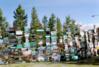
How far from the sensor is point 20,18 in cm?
6219

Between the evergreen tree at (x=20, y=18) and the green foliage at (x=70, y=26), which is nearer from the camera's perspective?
the evergreen tree at (x=20, y=18)

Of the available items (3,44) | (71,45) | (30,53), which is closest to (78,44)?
(71,45)

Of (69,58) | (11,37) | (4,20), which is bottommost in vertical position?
(69,58)

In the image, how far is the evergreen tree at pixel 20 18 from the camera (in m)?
61.3

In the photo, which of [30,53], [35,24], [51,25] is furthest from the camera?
[51,25]

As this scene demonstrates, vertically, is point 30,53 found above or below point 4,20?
below

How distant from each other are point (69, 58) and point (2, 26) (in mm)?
20881

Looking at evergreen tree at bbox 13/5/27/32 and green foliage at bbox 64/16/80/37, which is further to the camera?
green foliage at bbox 64/16/80/37

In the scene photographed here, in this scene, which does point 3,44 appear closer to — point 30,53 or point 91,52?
point 30,53

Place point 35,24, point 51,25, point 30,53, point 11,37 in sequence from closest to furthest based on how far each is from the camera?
point 30,53, point 11,37, point 35,24, point 51,25

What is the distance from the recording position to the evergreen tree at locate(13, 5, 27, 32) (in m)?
61.3

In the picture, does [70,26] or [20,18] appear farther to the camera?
[70,26]

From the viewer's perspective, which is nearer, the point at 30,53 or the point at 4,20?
the point at 30,53

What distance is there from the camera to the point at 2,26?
62062mm
